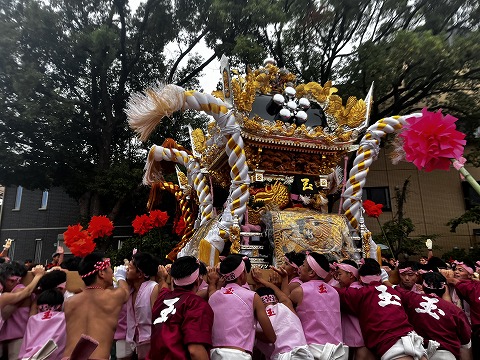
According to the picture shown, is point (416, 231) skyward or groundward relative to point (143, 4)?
groundward

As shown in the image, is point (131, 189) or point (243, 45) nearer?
point (243, 45)

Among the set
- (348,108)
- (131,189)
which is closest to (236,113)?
(348,108)

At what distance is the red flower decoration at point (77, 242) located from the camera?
649 cm

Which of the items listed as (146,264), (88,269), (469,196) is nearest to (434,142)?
(146,264)

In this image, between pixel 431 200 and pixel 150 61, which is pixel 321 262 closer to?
pixel 431 200

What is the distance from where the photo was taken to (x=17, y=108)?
14719mm

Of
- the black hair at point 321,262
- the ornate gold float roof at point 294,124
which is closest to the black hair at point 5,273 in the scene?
the black hair at point 321,262

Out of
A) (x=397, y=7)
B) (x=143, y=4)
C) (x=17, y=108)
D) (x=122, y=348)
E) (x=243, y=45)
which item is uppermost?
(x=143, y=4)

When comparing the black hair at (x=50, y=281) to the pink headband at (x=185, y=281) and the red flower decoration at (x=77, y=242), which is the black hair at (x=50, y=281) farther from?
the red flower decoration at (x=77, y=242)

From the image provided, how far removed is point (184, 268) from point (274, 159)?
5.00 meters

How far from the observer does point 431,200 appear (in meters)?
16.8

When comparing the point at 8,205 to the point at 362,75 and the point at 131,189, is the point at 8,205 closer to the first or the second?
the point at 131,189

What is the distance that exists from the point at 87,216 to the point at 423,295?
50.9 ft

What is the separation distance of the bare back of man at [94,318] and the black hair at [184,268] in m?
0.70
